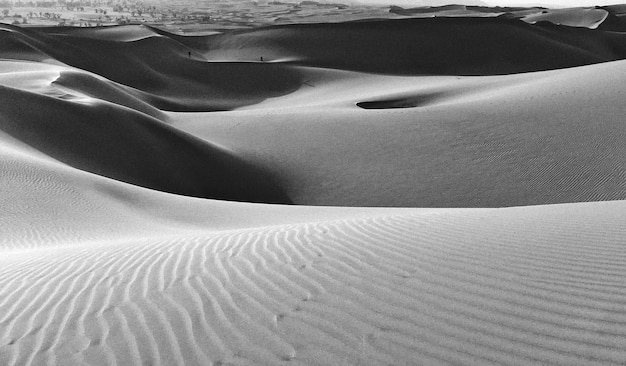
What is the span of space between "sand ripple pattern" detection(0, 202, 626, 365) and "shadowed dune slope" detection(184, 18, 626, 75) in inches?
1460

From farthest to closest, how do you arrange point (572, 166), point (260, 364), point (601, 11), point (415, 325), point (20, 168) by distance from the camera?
point (601, 11)
point (572, 166)
point (20, 168)
point (415, 325)
point (260, 364)

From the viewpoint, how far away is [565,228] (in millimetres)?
5551

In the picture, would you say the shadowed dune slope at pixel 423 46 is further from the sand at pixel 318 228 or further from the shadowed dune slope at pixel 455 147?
the shadowed dune slope at pixel 455 147

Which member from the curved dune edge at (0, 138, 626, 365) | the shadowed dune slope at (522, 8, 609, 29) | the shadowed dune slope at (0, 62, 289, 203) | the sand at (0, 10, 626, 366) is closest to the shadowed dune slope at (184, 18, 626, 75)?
the sand at (0, 10, 626, 366)

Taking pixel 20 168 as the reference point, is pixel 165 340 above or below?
above

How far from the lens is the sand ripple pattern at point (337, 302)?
312 centimetres

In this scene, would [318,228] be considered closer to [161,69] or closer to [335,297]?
[335,297]

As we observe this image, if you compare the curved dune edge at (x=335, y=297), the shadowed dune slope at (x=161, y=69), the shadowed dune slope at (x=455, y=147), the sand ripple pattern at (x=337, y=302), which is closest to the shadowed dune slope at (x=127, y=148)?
the shadowed dune slope at (x=455, y=147)

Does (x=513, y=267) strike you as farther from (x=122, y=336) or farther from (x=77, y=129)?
(x=77, y=129)

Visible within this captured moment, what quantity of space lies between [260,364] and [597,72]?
22771 mm

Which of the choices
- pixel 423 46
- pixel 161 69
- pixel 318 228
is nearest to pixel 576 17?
pixel 423 46

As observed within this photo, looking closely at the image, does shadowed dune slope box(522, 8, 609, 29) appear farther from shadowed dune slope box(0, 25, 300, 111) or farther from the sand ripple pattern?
the sand ripple pattern

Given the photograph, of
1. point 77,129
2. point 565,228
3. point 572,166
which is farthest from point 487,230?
point 77,129

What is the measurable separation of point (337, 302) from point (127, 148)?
13.0m
